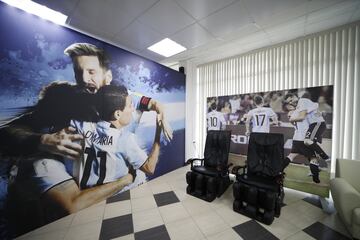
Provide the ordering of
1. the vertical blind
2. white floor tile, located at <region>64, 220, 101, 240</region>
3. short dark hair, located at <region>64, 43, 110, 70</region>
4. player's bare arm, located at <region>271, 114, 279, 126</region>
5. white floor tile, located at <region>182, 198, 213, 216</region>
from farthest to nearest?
player's bare arm, located at <region>271, 114, 279, 126</region> < the vertical blind < white floor tile, located at <region>182, 198, 213, 216</region> < short dark hair, located at <region>64, 43, 110, 70</region> < white floor tile, located at <region>64, 220, 101, 240</region>

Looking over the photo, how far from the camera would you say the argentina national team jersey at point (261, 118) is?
2.86 metres

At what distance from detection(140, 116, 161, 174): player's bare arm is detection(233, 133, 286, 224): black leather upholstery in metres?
1.80

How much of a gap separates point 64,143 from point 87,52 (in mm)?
1373

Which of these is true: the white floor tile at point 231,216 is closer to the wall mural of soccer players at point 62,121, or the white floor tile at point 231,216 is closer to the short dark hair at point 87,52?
the wall mural of soccer players at point 62,121

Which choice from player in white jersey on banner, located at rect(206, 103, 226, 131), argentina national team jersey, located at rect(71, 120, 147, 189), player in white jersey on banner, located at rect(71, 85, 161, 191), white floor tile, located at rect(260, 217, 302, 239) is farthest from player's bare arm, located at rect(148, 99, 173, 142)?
white floor tile, located at rect(260, 217, 302, 239)

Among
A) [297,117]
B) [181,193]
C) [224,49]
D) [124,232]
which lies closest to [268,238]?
[181,193]

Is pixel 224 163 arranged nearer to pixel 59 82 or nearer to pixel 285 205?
pixel 285 205

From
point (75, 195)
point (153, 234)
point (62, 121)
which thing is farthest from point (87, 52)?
point (153, 234)

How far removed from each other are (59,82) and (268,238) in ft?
10.6

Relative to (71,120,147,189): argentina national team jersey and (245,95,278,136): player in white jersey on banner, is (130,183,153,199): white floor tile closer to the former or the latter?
(71,120,147,189): argentina national team jersey

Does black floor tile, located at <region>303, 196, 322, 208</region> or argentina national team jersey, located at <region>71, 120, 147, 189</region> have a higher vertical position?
argentina national team jersey, located at <region>71, 120, 147, 189</region>

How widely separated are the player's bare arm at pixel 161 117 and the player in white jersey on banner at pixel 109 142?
1.71ft

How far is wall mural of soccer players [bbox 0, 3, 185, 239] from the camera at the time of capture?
1631 mm

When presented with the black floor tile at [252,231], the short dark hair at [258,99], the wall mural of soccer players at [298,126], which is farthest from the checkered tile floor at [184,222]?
the short dark hair at [258,99]
